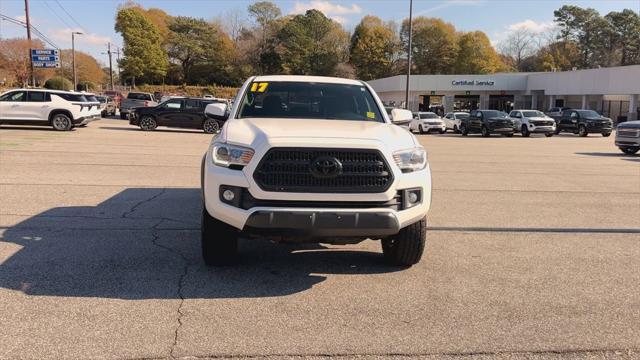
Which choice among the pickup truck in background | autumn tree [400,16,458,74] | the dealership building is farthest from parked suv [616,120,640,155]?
autumn tree [400,16,458,74]

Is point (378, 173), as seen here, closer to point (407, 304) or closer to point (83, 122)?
point (407, 304)

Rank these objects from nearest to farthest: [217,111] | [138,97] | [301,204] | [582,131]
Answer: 1. [301,204]
2. [217,111]
3. [582,131]
4. [138,97]

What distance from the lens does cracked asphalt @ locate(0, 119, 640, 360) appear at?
3.80 metres

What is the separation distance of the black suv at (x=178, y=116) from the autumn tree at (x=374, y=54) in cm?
8548

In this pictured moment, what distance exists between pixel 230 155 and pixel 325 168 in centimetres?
86

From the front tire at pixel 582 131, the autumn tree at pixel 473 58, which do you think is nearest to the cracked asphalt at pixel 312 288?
the front tire at pixel 582 131

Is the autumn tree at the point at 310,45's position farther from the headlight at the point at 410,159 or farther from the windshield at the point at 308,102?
the headlight at the point at 410,159

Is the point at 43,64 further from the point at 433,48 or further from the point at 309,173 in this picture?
the point at 433,48

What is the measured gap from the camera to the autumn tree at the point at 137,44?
92.3 meters

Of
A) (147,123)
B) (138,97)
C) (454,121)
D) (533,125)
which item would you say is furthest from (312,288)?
(138,97)

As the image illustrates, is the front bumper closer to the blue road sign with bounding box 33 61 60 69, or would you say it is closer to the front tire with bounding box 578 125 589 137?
the front tire with bounding box 578 125 589 137

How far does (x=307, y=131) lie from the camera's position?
496 centimetres

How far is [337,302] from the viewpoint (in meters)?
4.58

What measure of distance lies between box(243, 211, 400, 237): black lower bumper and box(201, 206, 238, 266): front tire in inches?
20.3
